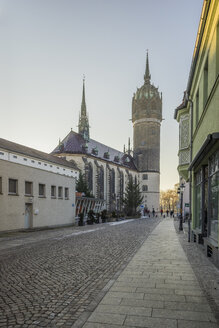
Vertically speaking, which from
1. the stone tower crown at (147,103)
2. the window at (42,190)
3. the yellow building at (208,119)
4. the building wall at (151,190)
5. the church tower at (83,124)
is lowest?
the building wall at (151,190)

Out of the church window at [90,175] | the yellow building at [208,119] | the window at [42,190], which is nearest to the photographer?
the yellow building at [208,119]

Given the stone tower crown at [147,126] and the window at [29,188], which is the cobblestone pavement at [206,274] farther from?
the stone tower crown at [147,126]

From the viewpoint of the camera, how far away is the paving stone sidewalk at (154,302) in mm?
4262

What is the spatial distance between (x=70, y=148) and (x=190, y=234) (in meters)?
51.1

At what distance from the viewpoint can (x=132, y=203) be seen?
54781mm

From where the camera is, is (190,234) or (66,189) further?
(66,189)

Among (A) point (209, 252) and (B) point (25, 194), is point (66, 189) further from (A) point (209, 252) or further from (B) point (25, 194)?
(A) point (209, 252)

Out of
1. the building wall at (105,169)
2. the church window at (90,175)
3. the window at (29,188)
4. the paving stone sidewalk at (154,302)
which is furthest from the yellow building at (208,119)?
the church window at (90,175)

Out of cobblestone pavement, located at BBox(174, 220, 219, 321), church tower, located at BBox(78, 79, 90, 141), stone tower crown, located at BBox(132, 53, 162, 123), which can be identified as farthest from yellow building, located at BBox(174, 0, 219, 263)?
stone tower crown, located at BBox(132, 53, 162, 123)

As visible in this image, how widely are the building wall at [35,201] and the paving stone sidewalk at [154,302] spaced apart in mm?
12891

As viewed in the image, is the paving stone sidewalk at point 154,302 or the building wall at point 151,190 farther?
the building wall at point 151,190

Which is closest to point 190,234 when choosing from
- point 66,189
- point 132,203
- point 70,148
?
point 66,189

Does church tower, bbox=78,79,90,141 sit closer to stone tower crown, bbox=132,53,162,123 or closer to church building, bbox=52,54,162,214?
church building, bbox=52,54,162,214

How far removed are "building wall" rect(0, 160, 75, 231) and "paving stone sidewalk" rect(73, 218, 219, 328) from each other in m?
12.9
